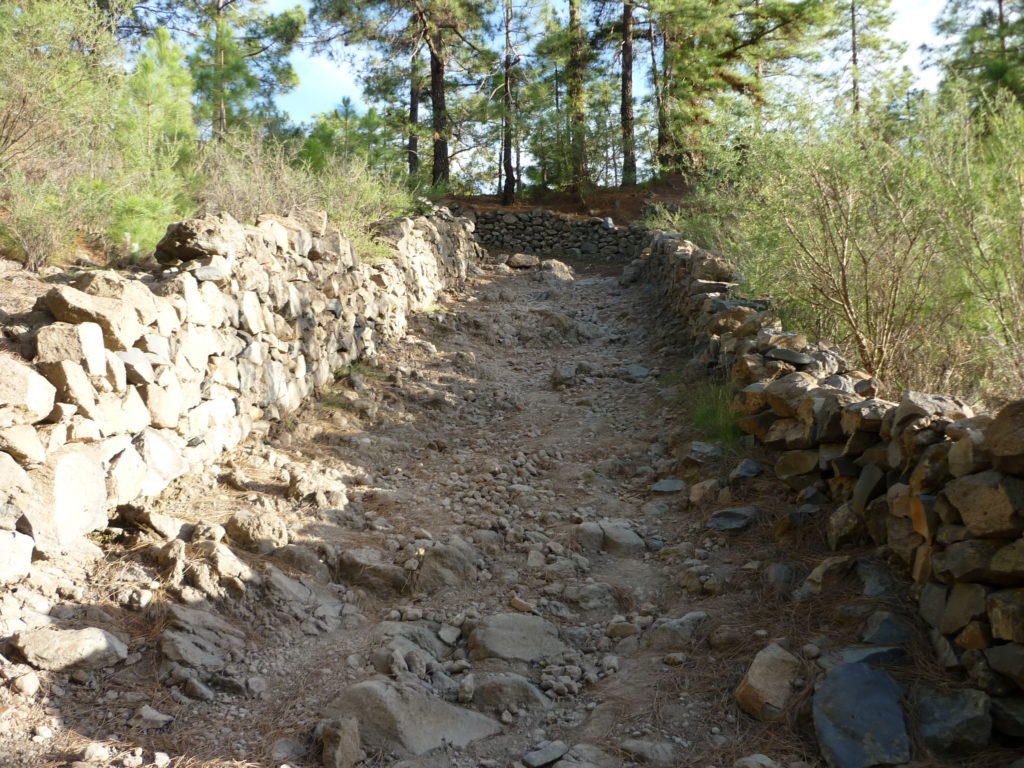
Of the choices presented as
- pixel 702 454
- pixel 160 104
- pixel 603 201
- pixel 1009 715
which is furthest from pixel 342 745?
pixel 603 201

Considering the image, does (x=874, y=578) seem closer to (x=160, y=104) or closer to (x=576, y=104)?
(x=160, y=104)

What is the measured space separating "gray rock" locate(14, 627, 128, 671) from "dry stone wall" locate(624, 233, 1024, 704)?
2913mm

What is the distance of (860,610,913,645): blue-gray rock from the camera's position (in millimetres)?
2809

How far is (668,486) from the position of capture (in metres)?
4.94

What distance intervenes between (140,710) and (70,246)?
423 centimetres

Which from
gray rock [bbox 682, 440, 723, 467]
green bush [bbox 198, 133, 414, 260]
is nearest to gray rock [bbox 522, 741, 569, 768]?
gray rock [bbox 682, 440, 723, 467]

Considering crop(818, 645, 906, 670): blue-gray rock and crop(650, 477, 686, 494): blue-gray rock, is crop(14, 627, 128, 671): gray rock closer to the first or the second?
crop(818, 645, 906, 670): blue-gray rock

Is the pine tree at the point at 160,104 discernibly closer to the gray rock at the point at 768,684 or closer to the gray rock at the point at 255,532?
the gray rock at the point at 255,532

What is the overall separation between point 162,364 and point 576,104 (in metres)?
16.8

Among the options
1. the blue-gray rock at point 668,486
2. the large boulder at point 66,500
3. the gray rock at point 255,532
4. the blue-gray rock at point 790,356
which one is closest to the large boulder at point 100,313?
the large boulder at point 66,500

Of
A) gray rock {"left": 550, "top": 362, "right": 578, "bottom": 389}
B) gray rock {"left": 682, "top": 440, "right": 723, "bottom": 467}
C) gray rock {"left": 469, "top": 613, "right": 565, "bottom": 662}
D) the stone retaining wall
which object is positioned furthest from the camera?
the stone retaining wall

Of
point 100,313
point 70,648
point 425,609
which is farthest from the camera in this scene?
point 100,313

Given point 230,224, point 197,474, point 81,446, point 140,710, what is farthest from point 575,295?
point 140,710

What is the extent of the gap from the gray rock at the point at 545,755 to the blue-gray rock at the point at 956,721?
4.01ft
